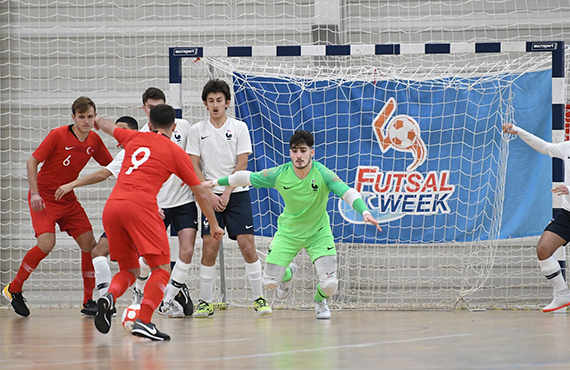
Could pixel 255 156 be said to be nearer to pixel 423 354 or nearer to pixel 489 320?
pixel 489 320

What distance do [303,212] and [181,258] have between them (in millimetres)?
1215

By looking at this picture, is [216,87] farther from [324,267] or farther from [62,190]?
[324,267]

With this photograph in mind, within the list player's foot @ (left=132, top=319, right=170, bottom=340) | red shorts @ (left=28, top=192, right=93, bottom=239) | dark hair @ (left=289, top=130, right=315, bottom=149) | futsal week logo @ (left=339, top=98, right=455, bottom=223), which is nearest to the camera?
player's foot @ (left=132, top=319, right=170, bottom=340)

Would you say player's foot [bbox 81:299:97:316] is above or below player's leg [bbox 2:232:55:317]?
below

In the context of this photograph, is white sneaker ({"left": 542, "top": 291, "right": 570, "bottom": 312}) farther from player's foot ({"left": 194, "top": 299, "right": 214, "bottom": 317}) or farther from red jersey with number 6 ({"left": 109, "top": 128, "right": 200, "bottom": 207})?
red jersey with number 6 ({"left": 109, "top": 128, "right": 200, "bottom": 207})

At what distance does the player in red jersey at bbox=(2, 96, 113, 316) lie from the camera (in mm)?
6818

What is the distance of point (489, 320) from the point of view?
20.5ft

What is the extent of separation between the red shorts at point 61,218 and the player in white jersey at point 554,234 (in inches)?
167

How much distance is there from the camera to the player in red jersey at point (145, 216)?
4801 millimetres

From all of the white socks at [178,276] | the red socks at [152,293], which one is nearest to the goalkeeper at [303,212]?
the white socks at [178,276]

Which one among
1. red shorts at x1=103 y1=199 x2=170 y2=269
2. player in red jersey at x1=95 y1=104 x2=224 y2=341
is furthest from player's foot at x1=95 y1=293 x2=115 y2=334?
red shorts at x1=103 y1=199 x2=170 y2=269

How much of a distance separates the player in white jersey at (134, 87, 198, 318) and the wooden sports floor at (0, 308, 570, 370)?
0.26 metres

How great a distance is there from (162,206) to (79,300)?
3.07m

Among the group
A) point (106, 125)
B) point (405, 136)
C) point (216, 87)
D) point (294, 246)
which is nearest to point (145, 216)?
point (106, 125)
